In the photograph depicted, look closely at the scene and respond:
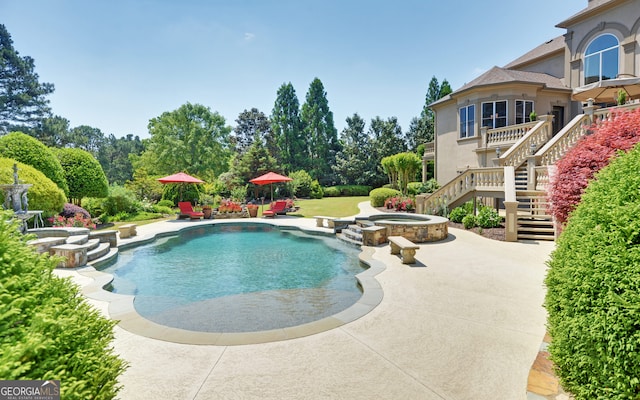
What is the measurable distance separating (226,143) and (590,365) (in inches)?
1779

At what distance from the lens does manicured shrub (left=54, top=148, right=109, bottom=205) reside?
1816 cm

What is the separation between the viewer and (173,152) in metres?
38.5

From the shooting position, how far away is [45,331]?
1733 millimetres

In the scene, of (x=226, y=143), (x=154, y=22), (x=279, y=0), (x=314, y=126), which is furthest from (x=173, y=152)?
(x=279, y=0)

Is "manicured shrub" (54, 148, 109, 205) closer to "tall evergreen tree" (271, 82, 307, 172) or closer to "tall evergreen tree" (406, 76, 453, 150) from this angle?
"tall evergreen tree" (271, 82, 307, 172)

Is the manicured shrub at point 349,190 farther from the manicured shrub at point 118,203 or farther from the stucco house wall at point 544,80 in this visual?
the manicured shrub at point 118,203

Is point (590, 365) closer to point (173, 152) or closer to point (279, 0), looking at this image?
point (279, 0)

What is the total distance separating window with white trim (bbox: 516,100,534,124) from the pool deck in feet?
55.2

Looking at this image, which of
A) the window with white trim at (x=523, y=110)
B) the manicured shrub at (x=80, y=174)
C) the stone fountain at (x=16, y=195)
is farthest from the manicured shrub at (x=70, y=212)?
the window with white trim at (x=523, y=110)

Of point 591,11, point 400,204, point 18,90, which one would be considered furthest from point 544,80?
point 18,90

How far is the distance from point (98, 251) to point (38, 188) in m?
7.40

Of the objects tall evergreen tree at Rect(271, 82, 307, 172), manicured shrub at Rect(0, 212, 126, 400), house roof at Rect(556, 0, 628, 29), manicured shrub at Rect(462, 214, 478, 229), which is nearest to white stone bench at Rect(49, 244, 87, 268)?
manicured shrub at Rect(0, 212, 126, 400)

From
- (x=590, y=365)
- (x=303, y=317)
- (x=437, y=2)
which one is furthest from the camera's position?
(x=437, y=2)

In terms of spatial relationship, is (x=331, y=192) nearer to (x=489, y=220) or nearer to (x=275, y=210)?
(x=275, y=210)
